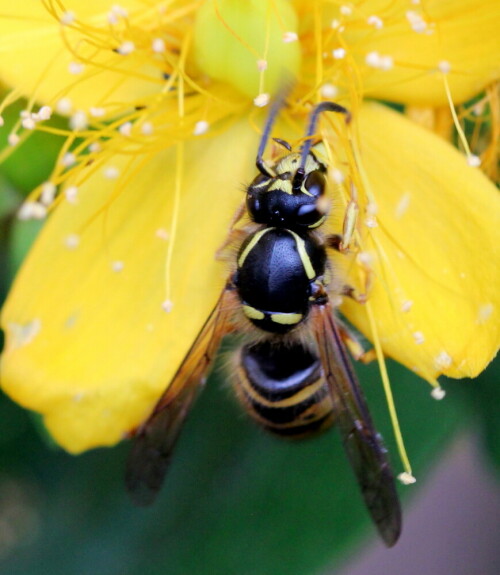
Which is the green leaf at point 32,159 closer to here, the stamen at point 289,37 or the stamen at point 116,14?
the stamen at point 116,14

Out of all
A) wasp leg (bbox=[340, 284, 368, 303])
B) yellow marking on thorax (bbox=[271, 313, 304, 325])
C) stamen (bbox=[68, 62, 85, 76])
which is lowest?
wasp leg (bbox=[340, 284, 368, 303])

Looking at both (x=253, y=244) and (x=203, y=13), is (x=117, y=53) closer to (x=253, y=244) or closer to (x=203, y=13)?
(x=203, y=13)

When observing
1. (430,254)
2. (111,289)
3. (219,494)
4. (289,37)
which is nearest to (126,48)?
(289,37)

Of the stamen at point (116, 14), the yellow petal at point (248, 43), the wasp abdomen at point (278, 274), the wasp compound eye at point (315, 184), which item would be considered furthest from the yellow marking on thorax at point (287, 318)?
the stamen at point (116, 14)

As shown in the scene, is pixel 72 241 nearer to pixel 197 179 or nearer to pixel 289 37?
pixel 197 179

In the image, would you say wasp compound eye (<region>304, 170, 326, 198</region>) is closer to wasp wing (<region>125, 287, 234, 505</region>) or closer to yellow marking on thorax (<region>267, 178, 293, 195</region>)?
yellow marking on thorax (<region>267, 178, 293, 195</region>)

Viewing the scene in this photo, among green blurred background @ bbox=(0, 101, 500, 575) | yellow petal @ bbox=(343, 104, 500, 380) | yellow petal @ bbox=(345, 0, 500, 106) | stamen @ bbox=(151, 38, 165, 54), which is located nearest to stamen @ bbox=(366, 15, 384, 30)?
yellow petal @ bbox=(345, 0, 500, 106)

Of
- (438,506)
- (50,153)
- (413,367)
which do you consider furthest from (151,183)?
(438,506)
